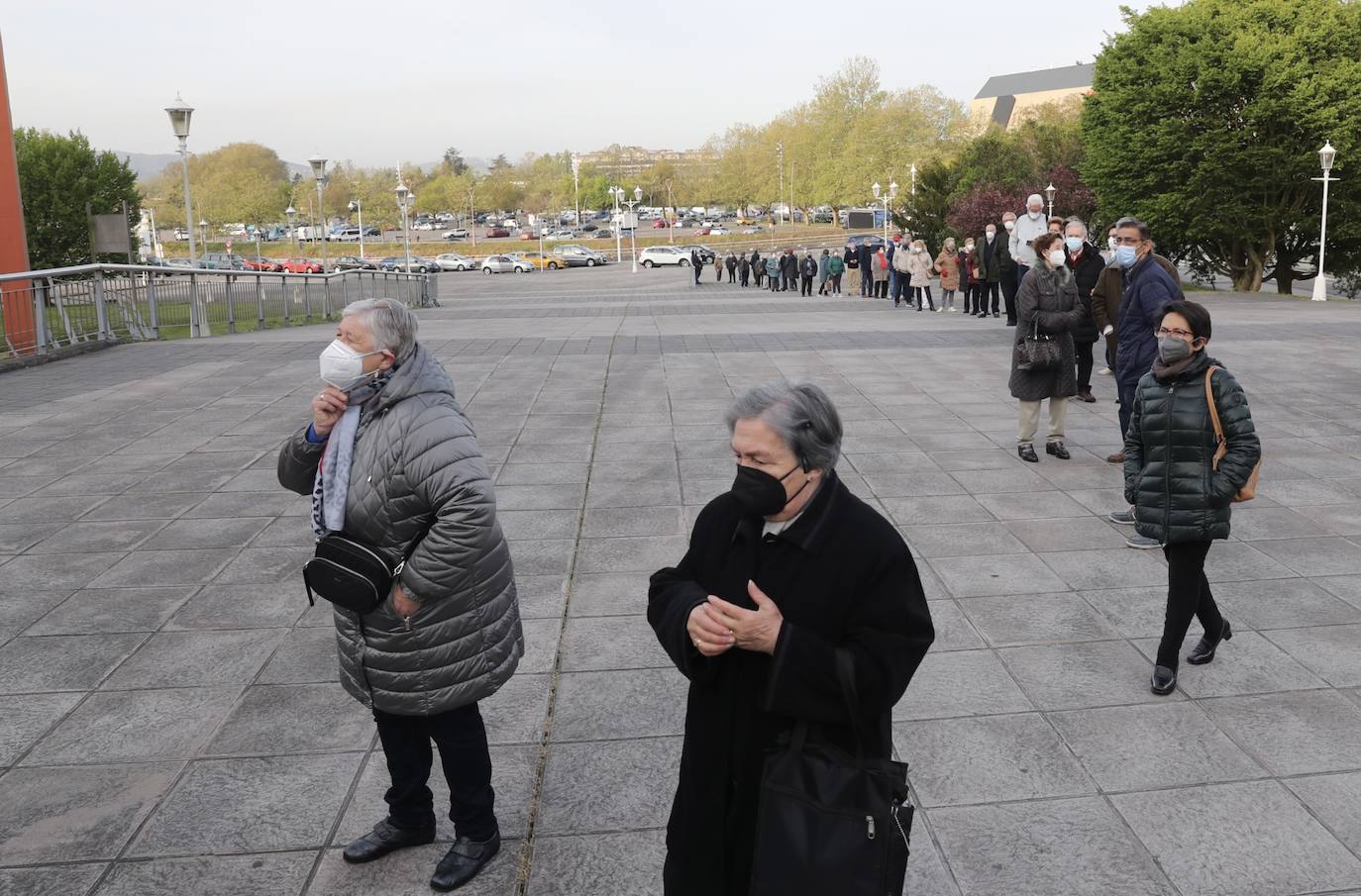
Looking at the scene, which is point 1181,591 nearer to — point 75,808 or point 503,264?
point 75,808

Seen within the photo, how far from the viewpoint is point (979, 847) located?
11.8 feet

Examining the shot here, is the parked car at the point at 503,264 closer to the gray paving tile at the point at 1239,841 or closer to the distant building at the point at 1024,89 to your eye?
the gray paving tile at the point at 1239,841

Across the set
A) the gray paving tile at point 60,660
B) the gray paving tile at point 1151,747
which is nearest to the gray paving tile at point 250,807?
the gray paving tile at point 60,660

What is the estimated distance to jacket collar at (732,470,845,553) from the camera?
239cm

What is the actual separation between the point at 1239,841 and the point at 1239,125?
28.2 meters

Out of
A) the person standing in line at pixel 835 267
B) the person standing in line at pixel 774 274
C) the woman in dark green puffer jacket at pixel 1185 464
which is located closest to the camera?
the woman in dark green puffer jacket at pixel 1185 464

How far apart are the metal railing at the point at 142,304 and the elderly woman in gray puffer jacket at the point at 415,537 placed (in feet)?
40.0

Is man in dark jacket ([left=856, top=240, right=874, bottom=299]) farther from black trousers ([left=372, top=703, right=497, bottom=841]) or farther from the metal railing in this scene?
black trousers ([left=372, top=703, right=497, bottom=841])

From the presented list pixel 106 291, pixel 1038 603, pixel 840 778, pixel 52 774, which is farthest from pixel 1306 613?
pixel 106 291

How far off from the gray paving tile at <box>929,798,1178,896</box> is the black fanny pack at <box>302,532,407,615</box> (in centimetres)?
186

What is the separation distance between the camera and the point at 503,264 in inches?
2667

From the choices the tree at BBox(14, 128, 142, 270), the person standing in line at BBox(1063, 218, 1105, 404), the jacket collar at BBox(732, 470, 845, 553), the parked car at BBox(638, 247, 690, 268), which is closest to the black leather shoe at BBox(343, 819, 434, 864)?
the jacket collar at BBox(732, 470, 845, 553)

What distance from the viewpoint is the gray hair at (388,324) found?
3.30m

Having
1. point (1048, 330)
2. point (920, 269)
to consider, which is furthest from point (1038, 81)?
point (1048, 330)
